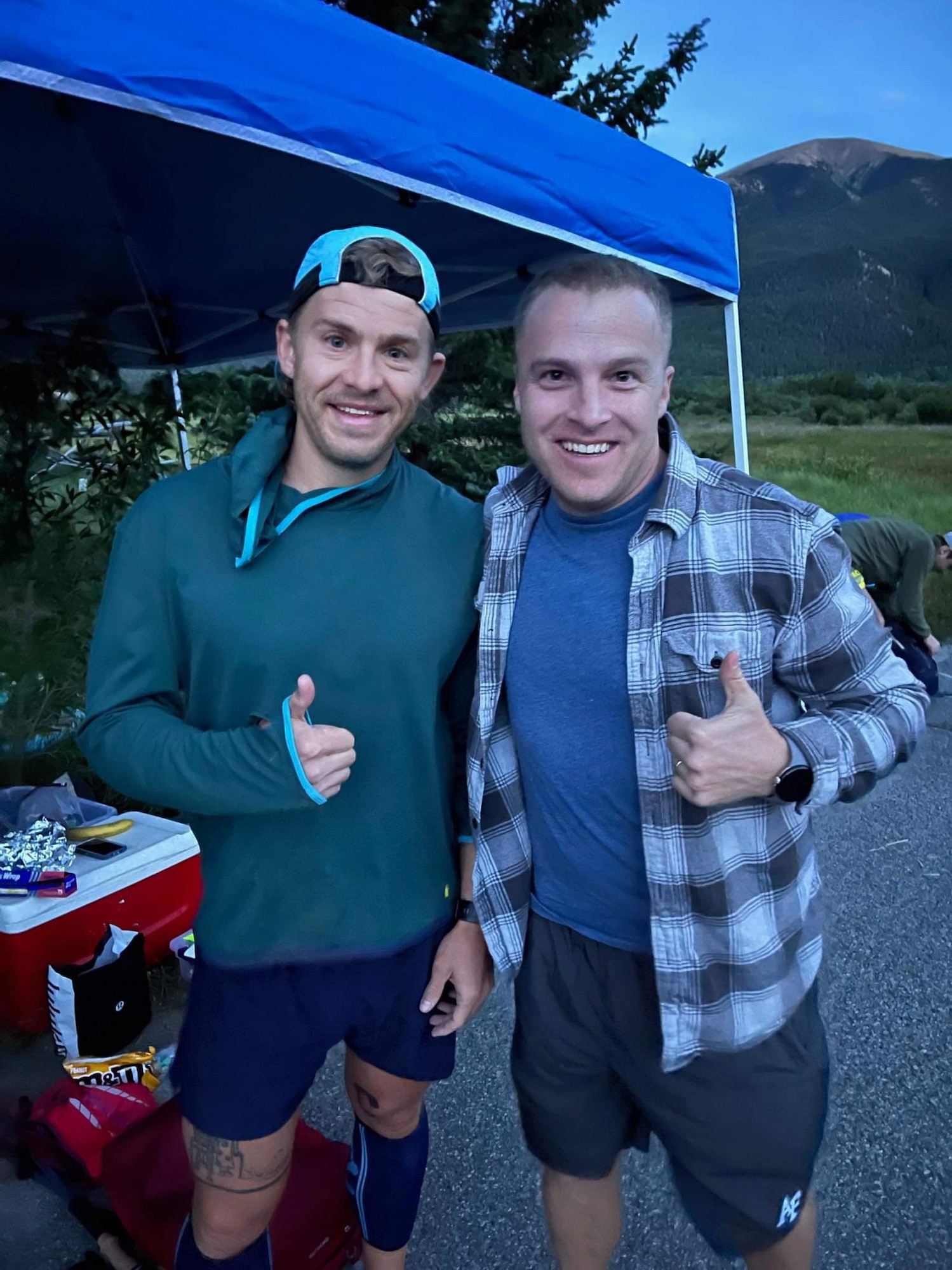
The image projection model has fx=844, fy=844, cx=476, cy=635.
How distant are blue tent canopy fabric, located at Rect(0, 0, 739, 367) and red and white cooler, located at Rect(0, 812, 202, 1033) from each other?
1862 mm

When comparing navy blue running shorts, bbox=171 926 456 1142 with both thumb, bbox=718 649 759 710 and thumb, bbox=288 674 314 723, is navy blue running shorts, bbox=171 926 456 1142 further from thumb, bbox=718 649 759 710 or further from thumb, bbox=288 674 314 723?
thumb, bbox=718 649 759 710

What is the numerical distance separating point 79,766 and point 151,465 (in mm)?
1467

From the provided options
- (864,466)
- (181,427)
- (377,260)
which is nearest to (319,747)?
(377,260)

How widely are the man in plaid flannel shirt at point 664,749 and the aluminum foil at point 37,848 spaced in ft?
5.08

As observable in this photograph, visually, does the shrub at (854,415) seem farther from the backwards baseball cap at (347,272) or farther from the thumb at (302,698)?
the thumb at (302,698)

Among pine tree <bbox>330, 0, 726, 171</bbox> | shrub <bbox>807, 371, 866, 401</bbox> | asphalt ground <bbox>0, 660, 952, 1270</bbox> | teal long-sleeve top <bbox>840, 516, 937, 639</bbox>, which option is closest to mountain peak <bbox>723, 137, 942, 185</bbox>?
shrub <bbox>807, 371, 866, 401</bbox>

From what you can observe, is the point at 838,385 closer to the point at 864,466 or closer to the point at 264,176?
the point at 864,466

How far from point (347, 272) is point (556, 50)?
6.21 metres

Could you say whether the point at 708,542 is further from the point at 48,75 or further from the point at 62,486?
the point at 62,486

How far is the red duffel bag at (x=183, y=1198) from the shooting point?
1.69m

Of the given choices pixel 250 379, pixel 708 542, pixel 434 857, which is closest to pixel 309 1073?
pixel 434 857

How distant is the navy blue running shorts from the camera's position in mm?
1365

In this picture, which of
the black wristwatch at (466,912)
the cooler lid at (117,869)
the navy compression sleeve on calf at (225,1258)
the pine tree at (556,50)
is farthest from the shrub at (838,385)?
the navy compression sleeve on calf at (225,1258)

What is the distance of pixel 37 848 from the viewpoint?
94.9 inches
